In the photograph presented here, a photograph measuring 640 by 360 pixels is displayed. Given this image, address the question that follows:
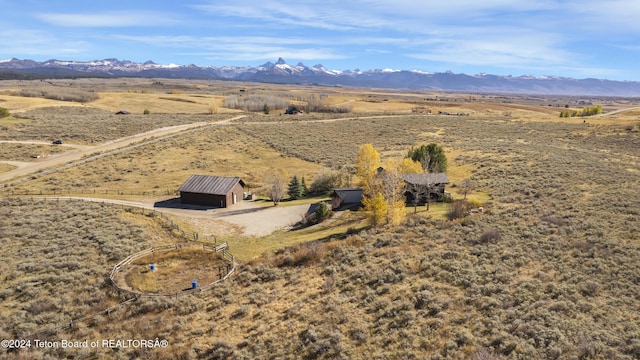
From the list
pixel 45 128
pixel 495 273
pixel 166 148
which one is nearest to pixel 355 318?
pixel 495 273

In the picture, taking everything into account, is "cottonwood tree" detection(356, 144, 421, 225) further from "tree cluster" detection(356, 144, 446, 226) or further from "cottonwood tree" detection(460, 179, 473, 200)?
"cottonwood tree" detection(460, 179, 473, 200)

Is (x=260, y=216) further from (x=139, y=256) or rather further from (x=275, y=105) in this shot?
(x=275, y=105)

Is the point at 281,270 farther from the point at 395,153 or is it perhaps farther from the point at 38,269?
the point at 395,153

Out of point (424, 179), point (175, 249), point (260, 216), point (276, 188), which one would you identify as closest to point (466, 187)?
point (424, 179)

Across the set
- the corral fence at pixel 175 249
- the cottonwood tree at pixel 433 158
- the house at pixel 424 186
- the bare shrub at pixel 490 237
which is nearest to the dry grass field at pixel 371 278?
the bare shrub at pixel 490 237

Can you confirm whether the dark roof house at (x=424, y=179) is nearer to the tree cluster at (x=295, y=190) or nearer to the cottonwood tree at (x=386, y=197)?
the cottonwood tree at (x=386, y=197)

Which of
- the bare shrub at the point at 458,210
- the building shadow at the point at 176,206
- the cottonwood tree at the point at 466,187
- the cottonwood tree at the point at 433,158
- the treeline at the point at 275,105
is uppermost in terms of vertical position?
the treeline at the point at 275,105

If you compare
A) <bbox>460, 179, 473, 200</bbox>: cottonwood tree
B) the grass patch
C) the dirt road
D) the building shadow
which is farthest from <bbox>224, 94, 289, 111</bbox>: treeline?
the grass patch
